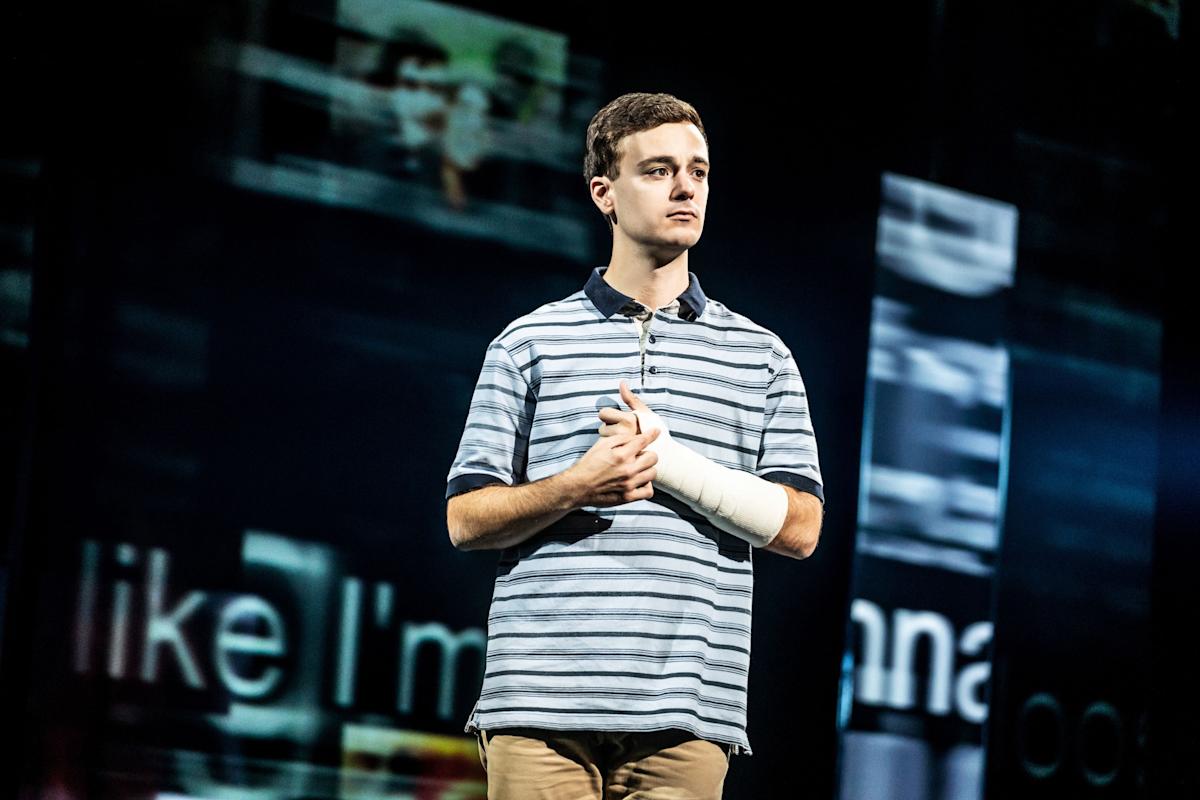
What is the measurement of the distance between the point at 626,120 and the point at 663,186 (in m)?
0.12

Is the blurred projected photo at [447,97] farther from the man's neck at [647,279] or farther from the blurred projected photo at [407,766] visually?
the man's neck at [647,279]

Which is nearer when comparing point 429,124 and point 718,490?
point 718,490

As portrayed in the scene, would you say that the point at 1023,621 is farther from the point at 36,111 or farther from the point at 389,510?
the point at 36,111

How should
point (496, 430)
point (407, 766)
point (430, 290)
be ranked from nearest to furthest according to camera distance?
point (496, 430)
point (407, 766)
point (430, 290)

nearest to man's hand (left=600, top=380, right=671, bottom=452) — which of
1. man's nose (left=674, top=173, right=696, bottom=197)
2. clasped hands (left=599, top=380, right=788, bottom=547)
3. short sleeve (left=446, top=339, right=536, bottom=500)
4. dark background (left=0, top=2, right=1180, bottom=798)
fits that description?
clasped hands (left=599, top=380, right=788, bottom=547)

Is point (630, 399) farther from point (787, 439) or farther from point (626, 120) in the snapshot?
point (626, 120)

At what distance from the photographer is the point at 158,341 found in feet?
9.62

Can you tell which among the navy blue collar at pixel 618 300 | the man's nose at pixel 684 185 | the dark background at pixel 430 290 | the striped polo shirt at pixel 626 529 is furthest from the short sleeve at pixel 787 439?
the dark background at pixel 430 290

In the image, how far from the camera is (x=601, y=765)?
70.6 inches

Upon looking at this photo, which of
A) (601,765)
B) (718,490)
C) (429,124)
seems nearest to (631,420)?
Result: (718,490)

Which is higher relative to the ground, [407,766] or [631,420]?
[631,420]

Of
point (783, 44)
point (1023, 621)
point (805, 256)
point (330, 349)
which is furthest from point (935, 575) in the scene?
point (330, 349)

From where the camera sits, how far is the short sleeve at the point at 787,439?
6.26ft

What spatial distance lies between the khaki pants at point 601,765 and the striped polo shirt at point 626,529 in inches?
1.2
